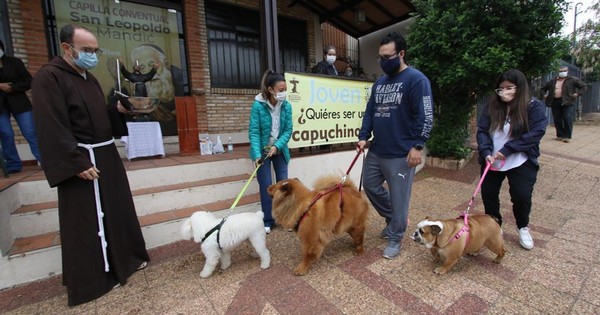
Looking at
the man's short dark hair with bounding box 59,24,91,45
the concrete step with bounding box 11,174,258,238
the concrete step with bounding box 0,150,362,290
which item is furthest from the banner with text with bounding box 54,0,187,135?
the man's short dark hair with bounding box 59,24,91,45

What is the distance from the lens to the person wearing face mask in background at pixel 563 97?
8.26 metres

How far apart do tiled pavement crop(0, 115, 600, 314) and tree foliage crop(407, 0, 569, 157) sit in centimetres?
292

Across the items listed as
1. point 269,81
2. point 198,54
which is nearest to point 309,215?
point 269,81

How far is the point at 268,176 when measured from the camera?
3549mm

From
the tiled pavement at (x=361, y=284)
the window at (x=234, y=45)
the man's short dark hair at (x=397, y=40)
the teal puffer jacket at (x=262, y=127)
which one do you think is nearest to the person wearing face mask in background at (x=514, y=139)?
the tiled pavement at (x=361, y=284)

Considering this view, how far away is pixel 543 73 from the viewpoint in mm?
5539

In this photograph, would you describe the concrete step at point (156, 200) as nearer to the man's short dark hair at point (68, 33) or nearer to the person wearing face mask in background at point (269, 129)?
the person wearing face mask in background at point (269, 129)

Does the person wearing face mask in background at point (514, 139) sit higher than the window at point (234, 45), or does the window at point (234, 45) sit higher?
the window at point (234, 45)

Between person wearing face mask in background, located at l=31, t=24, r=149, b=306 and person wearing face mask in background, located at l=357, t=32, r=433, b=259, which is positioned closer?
person wearing face mask in background, located at l=31, t=24, r=149, b=306

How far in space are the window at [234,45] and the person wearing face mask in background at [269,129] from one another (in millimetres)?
3633

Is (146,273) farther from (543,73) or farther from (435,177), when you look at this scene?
(543,73)

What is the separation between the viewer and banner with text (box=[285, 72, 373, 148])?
14.7ft

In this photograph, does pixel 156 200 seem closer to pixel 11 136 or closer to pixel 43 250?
pixel 43 250

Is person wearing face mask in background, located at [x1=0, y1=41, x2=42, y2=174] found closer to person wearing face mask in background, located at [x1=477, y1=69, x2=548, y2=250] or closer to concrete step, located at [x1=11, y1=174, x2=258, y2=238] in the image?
concrete step, located at [x1=11, y1=174, x2=258, y2=238]
